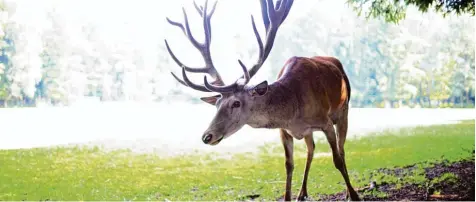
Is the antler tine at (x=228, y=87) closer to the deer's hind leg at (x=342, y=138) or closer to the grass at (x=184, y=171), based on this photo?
the deer's hind leg at (x=342, y=138)

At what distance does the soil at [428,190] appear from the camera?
9.95ft

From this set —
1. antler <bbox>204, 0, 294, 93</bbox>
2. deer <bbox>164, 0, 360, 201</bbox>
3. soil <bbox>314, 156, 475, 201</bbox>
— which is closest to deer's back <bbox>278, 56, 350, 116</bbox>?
deer <bbox>164, 0, 360, 201</bbox>

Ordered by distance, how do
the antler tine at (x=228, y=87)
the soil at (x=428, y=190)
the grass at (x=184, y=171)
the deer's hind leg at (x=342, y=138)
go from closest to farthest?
the antler tine at (x=228, y=87) → the deer's hind leg at (x=342, y=138) → the soil at (x=428, y=190) → the grass at (x=184, y=171)

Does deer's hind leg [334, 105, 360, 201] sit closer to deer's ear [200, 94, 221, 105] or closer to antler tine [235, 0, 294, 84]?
antler tine [235, 0, 294, 84]

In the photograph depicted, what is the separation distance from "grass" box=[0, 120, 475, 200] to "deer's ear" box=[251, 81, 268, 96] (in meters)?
0.90

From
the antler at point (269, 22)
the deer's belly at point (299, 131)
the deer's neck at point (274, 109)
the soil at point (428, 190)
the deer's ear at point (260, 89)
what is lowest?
the soil at point (428, 190)

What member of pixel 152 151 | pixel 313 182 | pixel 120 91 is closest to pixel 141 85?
pixel 120 91

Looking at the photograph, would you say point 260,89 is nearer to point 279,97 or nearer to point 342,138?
point 279,97

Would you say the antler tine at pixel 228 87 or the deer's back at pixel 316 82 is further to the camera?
the deer's back at pixel 316 82

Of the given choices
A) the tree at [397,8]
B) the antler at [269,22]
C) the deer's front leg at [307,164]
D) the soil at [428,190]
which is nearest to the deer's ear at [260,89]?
the antler at [269,22]

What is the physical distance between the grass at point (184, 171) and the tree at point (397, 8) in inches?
31.7

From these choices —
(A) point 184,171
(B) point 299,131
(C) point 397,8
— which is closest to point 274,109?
(B) point 299,131

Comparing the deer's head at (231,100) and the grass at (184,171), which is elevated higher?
the deer's head at (231,100)

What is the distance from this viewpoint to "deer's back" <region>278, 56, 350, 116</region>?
255 centimetres
